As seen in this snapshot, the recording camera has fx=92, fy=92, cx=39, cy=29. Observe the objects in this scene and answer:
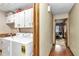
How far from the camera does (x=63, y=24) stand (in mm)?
4273

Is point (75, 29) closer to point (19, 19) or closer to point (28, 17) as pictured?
point (28, 17)

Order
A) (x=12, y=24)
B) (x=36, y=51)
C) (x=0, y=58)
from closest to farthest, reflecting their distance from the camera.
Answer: (x=0, y=58) → (x=36, y=51) → (x=12, y=24)

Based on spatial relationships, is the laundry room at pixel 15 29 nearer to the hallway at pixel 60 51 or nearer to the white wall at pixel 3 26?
the white wall at pixel 3 26

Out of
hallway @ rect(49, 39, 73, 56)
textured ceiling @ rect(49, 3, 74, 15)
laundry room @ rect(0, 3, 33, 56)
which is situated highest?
textured ceiling @ rect(49, 3, 74, 15)

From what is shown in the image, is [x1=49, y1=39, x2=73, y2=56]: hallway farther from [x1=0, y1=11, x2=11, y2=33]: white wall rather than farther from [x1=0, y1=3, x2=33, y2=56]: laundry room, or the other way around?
[x1=0, y1=11, x2=11, y2=33]: white wall

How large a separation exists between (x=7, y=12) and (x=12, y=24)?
0.31 meters

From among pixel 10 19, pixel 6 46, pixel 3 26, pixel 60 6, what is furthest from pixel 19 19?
pixel 60 6

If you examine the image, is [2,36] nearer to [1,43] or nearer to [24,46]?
[1,43]

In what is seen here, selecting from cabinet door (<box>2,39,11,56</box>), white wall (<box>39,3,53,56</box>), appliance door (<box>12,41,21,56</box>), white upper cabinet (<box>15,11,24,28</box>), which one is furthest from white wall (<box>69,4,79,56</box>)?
cabinet door (<box>2,39,11,56</box>)

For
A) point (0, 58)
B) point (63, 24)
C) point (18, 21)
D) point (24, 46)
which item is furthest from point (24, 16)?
point (63, 24)

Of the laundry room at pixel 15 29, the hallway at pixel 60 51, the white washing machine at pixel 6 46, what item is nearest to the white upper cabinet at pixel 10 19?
the laundry room at pixel 15 29

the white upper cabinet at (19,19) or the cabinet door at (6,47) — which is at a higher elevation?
the white upper cabinet at (19,19)

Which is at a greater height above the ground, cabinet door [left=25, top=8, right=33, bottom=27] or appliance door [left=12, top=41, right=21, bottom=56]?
cabinet door [left=25, top=8, right=33, bottom=27]

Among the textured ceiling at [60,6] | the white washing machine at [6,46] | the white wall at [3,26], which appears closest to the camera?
the white washing machine at [6,46]
